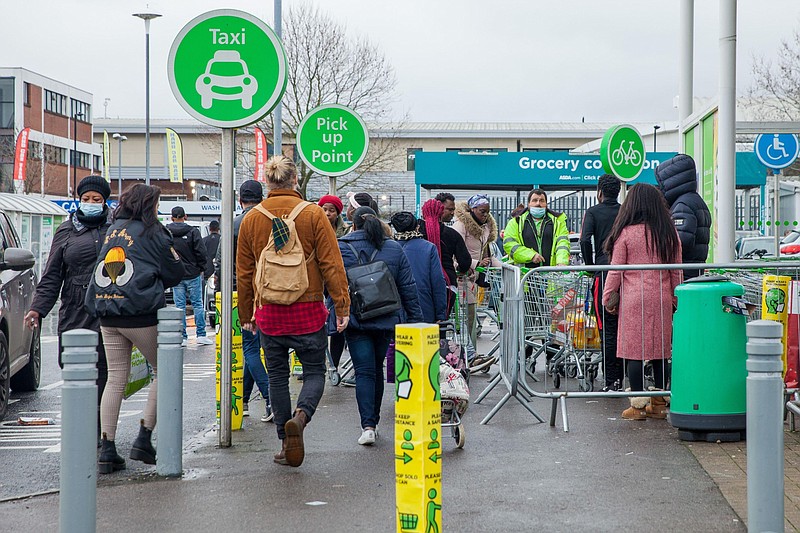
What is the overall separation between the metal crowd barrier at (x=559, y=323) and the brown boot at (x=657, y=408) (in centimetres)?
30

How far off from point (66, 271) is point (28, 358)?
386cm

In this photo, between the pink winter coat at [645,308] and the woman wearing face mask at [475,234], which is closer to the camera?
the pink winter coat at [645,308]

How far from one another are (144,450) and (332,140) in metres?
6.17

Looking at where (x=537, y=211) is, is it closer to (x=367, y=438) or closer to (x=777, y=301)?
(x=777, y=301)

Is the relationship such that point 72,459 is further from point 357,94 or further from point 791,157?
point 357,94

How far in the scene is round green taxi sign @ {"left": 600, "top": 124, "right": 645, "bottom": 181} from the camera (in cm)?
1410

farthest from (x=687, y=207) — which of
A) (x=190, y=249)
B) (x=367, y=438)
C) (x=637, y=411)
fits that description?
(x=190, y=249)

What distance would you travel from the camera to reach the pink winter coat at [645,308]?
8.66 m

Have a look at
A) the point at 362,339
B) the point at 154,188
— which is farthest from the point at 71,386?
the point at 362,339

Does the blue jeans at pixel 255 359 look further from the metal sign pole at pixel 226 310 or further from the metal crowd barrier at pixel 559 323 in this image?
the metal crowd barrier at pixel 559 323

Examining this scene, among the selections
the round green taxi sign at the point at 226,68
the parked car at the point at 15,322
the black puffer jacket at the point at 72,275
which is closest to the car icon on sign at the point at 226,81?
the round green taxi sign at the point at 226,68

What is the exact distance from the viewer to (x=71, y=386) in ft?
16.8

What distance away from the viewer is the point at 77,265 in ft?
25.1

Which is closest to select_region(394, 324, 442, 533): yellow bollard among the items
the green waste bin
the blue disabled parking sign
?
the green waste bin
